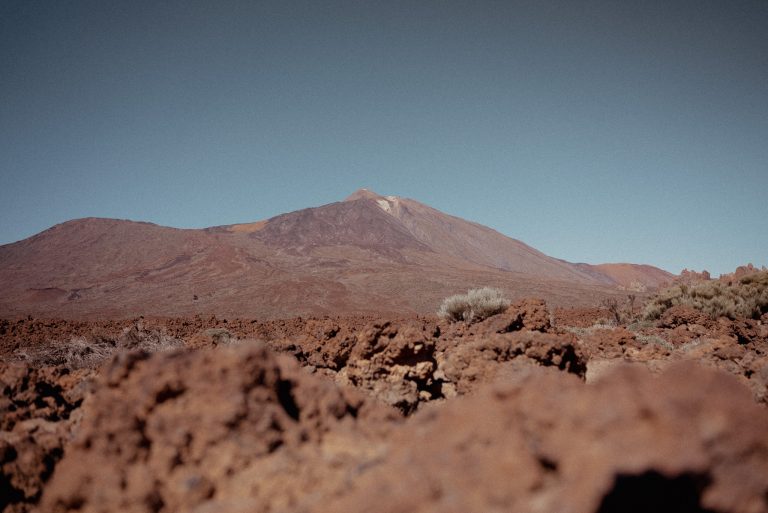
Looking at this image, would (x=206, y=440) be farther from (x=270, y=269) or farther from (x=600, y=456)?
(x=270, y=269)

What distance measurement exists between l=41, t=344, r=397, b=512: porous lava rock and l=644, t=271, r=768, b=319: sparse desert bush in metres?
14.5

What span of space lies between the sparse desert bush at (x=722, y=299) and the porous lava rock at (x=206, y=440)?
47.5ft

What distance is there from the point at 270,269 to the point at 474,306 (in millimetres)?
33737

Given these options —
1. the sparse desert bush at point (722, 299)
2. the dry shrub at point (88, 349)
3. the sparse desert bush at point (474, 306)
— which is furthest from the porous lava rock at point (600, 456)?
the sparse desert bush at point (722, 299)

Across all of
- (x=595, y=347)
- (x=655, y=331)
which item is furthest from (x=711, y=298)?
(x=595, y=347)

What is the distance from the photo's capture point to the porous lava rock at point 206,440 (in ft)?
4.91

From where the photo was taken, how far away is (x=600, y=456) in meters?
1.11

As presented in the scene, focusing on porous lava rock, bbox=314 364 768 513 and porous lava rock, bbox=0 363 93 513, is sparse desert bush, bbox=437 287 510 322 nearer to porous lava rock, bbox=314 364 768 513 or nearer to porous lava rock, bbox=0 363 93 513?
porous lava rock, bbox=0 363 93 513

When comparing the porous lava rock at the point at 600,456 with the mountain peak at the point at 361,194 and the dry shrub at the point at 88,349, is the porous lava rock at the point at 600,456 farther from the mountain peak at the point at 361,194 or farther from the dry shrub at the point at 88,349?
the mountain peak at the point at 361,194

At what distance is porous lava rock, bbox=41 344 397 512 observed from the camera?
1.50 metres

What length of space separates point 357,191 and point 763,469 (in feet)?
405

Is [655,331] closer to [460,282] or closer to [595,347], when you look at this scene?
[595,347]

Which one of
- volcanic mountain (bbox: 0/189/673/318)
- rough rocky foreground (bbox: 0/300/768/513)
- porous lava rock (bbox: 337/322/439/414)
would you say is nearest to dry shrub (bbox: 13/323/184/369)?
porous lava rock (bbox: 337/322/439/414)

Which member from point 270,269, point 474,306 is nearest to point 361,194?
point 270,269
